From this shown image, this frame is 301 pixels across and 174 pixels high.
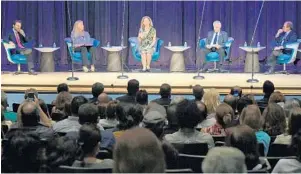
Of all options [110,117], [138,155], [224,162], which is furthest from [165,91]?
[138,155]

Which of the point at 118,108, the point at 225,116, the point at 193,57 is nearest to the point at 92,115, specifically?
the point at 118,108

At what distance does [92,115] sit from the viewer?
13.8 ft

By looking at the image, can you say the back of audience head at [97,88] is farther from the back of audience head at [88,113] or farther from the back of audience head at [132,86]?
the back of audience head at [88,113]

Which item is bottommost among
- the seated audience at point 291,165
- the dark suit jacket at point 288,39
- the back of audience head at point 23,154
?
the seated audience at point 291,165

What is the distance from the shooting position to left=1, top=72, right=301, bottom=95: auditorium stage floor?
30.7ft

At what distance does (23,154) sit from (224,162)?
120 cm

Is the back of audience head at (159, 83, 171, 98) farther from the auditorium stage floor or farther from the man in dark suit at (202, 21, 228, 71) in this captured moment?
the man in dark suit at (202, 21, 228, 71)

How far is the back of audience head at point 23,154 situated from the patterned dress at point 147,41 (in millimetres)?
7936

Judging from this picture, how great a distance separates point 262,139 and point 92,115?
49.9 inches

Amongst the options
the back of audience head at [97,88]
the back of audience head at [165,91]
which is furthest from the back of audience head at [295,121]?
the back of audience head at [97,88]

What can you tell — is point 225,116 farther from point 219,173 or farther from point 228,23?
point 228,23

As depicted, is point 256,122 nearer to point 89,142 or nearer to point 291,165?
point 291,165

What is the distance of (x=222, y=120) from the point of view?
15.0 ft

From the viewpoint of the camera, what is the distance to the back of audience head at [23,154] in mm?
3053
